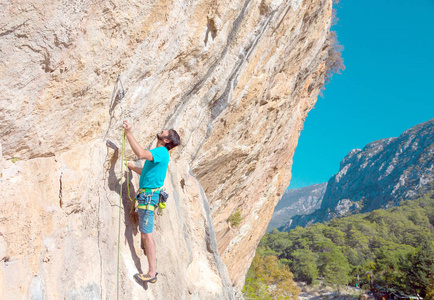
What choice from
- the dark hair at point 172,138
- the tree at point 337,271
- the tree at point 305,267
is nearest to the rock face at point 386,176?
the tree at point 305,267

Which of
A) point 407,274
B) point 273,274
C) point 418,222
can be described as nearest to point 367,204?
point 418,222

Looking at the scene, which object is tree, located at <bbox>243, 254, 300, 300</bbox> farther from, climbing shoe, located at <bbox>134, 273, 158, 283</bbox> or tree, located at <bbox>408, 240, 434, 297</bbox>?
tree, located at <bbox>408, 240, 434, 297</bbox>

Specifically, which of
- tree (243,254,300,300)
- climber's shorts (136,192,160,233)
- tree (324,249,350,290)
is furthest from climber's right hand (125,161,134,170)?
tree (324,249,350,290)

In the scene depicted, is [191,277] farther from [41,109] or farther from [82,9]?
[82,9]

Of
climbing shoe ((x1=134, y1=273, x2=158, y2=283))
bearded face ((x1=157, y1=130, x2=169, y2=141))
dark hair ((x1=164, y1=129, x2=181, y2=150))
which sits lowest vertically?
climbing shoe ((x1=134, y1=273, x2=158, y2=283))

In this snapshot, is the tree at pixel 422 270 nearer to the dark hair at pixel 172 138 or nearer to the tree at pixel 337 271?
the tree at pixel 337 271

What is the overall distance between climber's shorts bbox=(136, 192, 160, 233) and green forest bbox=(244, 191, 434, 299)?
14.4m

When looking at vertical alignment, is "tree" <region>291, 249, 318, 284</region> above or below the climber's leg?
above

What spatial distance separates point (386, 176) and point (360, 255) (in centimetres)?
6305

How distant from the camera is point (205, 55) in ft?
16.8

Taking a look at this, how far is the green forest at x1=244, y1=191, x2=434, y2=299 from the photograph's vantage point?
87.4ft

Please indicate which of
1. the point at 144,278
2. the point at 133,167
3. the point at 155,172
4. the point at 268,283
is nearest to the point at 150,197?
the point at 155,172

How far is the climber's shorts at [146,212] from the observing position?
4145 millimetres

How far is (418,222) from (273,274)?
45911 millimetres
